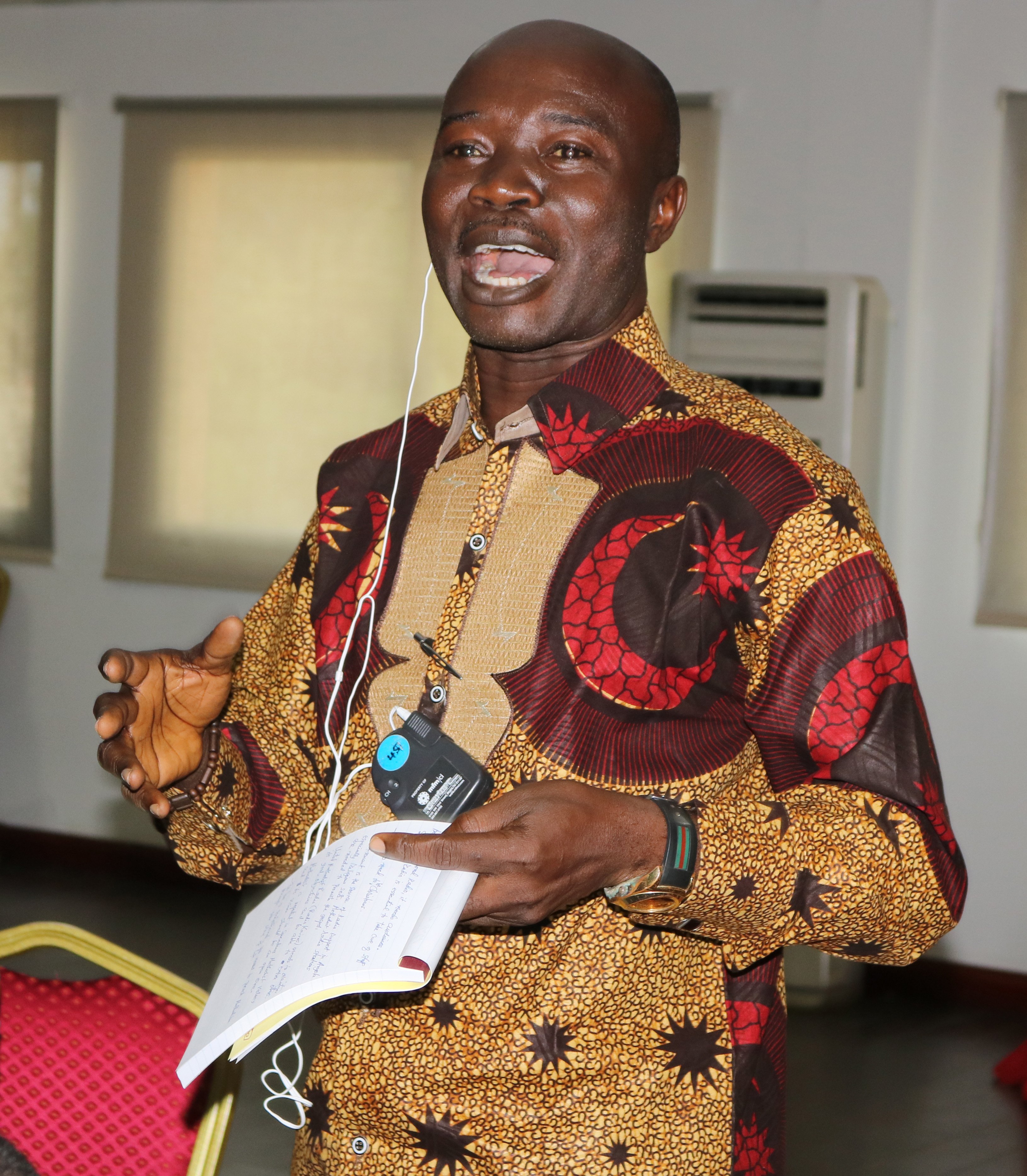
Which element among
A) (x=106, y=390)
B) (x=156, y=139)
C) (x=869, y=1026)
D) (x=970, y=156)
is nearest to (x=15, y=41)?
(x=156, y=139)

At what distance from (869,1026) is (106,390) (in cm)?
339

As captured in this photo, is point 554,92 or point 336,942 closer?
point 336,942

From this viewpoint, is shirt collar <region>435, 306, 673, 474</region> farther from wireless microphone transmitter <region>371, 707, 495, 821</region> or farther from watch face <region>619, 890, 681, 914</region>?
watch face <region>619, 890, 681, 914</region>

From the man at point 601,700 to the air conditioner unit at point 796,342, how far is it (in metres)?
2.76

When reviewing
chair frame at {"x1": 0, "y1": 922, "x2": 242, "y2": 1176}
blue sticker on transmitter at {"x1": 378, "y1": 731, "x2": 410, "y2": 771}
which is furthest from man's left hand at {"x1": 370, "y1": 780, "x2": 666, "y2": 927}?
chair frame at {"x1": 0, "y1": 922, "x2": 242, "y2": 1176}

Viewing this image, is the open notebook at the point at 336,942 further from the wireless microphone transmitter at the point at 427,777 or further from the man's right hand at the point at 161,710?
the man's right hand at the point at 161,710

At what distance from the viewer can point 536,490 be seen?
116cm

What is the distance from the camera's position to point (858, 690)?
1.00m

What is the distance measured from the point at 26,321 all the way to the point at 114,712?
4.60 meters

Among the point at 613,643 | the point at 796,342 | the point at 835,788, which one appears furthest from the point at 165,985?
the point at 796,342

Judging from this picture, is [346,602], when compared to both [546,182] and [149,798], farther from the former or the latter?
[546,182]

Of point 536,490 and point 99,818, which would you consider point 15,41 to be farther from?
point 536,490

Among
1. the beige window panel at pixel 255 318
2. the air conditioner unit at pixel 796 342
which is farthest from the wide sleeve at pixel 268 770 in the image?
the beige window panel at pixel 255 318

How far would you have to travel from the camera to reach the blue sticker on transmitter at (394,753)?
1.03m
